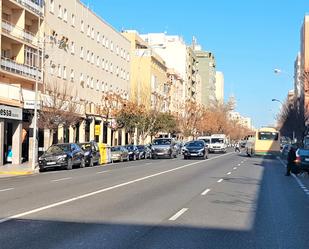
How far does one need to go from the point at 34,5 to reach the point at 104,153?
1332 centimetres

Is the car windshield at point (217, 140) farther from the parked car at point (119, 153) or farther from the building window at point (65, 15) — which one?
the building window at point (65, 15)

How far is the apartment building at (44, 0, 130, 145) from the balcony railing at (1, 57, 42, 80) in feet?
8.48

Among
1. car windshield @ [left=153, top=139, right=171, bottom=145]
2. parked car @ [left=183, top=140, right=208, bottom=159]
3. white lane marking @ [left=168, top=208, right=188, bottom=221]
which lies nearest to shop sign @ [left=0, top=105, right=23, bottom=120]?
parked car @ [left=183, top=140, right=208, bottom=159]

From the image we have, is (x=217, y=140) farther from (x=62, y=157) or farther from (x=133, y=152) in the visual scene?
(x=62, y=157)

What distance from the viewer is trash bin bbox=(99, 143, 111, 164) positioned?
45219 mm

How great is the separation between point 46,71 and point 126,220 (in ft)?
130

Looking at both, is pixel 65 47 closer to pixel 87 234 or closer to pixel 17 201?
pixel 17 201

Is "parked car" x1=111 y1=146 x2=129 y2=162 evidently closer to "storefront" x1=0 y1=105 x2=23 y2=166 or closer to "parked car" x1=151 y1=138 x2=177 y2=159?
"parked car" x1=151 y1=138 x2=177 y2=159

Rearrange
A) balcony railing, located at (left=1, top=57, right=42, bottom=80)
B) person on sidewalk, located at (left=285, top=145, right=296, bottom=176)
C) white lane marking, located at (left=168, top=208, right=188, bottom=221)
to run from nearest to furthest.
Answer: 1. white lane marking, located at (left=168, top=208, right=188, bottom=221)
2. person on sidewalk, located at (left=285, top=145, right=296, bottom=176)
3. balcony railing, located at (left=1, top=57, right=42, bottom=80)

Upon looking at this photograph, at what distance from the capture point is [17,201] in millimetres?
15164

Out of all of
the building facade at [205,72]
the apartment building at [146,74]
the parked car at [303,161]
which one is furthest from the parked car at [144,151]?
the building facade at [205,72]

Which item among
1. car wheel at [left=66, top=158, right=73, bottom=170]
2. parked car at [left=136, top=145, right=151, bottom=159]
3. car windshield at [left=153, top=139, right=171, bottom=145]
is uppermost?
car windshield at [left=153, top=139, right=171, bottom=145]

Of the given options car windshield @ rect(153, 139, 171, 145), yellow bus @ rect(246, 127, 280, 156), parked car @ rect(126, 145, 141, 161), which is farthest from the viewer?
yellow bus @ rect(246, 127, 280, 156)

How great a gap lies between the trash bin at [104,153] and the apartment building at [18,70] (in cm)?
559
